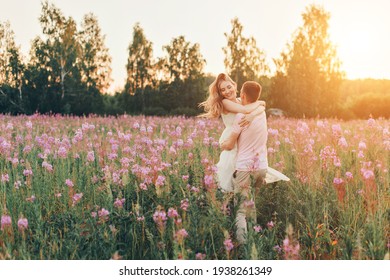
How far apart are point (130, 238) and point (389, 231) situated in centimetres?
196

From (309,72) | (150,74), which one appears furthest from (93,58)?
(309,72)

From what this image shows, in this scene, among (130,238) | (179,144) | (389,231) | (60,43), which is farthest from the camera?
(60,43)

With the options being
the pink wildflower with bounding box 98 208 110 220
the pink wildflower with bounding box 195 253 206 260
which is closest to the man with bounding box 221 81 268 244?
the pink wildflower with bounding box 195 253 206 260

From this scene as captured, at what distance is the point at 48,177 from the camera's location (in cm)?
423

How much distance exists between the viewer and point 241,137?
11.5 ft

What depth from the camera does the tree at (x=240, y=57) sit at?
1283 centimetres

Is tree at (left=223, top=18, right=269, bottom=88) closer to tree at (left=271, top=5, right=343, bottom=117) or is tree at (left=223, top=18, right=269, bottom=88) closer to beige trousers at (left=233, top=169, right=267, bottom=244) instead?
tree at (left=271, top=5, right=343, bottom=117)

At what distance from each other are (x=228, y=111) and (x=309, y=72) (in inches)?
423

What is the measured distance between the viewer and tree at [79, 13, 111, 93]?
12.4 m

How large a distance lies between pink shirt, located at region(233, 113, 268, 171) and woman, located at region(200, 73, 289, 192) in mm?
51

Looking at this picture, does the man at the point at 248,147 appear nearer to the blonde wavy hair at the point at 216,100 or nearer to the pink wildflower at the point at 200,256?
the blonde wavy hair at the point at 216,100

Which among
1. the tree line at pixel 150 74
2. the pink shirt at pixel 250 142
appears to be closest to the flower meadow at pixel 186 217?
the pink shirt at pixel 250 142
